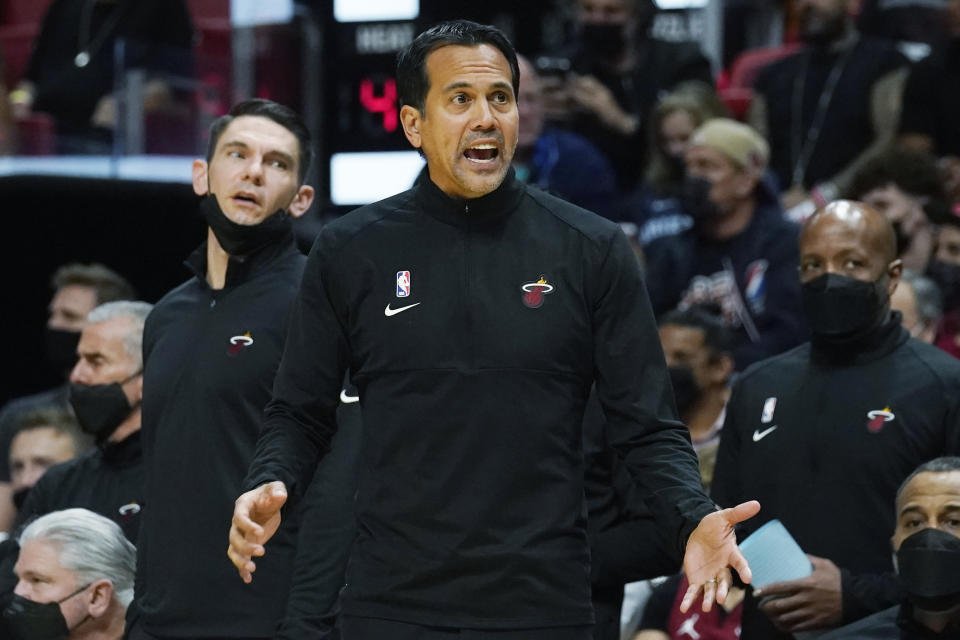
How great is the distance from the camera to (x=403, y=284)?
3.01 meters

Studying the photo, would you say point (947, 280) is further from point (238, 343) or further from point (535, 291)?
point (535, 291)

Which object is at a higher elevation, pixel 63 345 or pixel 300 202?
pixel 300 202

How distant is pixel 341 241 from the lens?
3.08 metres

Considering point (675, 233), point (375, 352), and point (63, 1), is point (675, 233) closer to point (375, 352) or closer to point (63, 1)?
point (63, 1)

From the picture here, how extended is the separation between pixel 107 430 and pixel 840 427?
2187 millimetres

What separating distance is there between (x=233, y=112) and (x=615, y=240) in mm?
1591

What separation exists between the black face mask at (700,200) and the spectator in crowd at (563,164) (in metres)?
0.52

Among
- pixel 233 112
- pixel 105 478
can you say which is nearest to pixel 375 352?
pixel 233 112

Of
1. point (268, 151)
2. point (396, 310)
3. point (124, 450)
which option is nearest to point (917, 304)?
point (268, 151)

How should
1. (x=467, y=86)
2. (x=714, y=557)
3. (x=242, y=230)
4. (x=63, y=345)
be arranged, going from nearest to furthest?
(x=714, y=557) → (x=467, y=86) → (x=242, y=230) → (x=63, y=345)

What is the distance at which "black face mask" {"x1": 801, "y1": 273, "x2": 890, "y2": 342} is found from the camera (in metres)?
4.67

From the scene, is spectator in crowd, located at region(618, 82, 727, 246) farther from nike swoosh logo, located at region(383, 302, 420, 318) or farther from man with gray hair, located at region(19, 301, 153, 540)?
nike swoosh logo, located at region(383, 302, 420, 318)

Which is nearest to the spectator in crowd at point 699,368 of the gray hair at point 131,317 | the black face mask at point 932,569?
the black face mask at point 932,569

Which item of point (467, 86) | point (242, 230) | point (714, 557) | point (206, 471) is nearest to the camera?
point (714, 557)
